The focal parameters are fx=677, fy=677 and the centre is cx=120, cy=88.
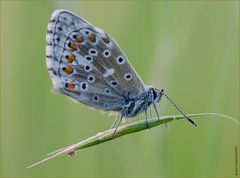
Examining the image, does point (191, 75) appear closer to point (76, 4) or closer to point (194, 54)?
point (194, 54)

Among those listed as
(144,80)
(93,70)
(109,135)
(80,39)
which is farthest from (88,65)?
(144,80)

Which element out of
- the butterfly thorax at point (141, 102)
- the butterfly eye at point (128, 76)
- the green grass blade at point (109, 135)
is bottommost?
the green grass blade at point (109, 135)

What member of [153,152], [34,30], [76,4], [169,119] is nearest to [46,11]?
[34,30]

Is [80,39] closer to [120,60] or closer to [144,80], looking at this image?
[120,60]

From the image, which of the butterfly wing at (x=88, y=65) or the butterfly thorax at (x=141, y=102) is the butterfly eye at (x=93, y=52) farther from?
the butterfly thorax at (x=141, y=102)

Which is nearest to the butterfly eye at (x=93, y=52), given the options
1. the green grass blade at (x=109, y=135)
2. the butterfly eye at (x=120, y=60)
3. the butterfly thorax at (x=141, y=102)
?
the butterfly eye at (x=120, y=60)

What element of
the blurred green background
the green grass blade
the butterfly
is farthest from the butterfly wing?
the green grass blade
